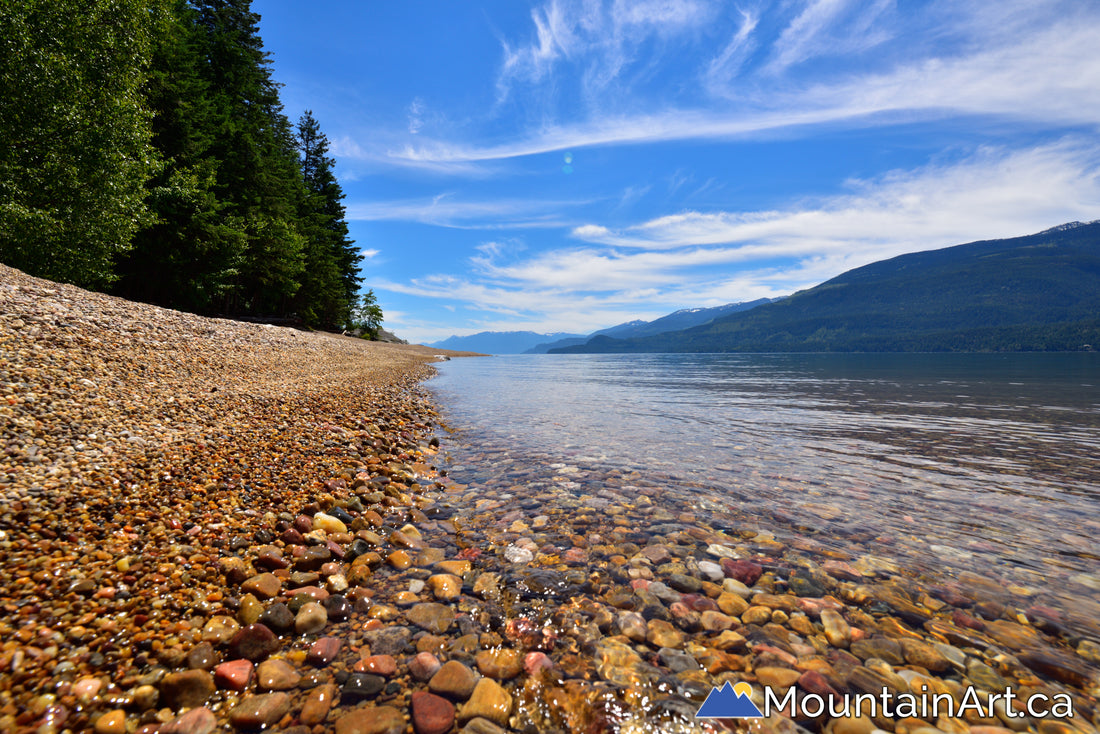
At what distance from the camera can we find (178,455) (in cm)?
587

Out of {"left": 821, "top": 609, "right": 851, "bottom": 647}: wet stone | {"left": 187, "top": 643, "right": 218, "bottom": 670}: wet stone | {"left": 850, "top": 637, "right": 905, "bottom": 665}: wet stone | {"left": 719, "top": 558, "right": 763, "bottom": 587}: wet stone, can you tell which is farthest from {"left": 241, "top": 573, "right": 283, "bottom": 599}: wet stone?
{"left": 850, "top": 637, "right": 905, "bottom": 665}: wet stone

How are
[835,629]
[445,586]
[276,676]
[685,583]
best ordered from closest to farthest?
[276,676] → [835,629] → [445,586] → [685,583]

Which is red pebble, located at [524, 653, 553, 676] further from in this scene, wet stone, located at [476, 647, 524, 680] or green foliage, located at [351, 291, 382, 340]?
green foliage, located at [351, 291, 382, 340]

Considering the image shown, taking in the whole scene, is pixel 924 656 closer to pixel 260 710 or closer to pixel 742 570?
pixel 742 570

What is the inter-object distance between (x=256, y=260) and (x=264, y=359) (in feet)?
78.2

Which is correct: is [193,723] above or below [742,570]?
above

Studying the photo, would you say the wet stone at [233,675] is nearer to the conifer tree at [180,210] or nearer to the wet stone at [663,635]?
the wet stone at [663,635]

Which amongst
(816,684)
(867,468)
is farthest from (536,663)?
(867,468)

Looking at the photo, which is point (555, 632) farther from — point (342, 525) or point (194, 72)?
point (194, 72)

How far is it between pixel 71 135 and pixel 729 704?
2879cm

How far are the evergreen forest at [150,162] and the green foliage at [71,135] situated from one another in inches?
1.7

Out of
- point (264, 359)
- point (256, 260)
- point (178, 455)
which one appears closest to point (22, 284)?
point (264, 359)

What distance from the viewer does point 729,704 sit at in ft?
9.43

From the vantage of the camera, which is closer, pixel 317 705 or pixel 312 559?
pixel 317 705
